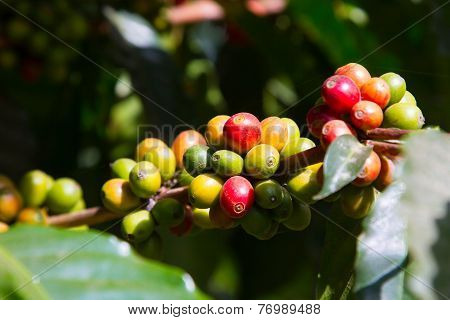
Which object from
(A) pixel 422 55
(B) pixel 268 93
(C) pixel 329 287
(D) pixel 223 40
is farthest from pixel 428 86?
(C) pixel 329 287

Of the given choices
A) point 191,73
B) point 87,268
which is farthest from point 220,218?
point 191,73

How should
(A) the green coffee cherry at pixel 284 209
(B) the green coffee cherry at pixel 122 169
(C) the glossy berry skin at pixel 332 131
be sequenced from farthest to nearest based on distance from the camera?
(B) the green coffee cherry at pixel 122 169, (A) the green coffee cherry at pixel 284 209, (C) the glossy berry skin at pixel 332 131

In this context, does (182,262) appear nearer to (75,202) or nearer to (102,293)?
(75,202)

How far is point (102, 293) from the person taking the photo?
1059mm

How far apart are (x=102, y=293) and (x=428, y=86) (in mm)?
1631

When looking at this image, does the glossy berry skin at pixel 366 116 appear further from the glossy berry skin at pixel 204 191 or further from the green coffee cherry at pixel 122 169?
the green coffee cherry at pixel 122 169

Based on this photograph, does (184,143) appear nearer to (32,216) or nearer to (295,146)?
(295,146)

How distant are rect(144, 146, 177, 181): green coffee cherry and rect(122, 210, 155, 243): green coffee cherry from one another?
0.09m

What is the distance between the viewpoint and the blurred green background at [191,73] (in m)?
2.40

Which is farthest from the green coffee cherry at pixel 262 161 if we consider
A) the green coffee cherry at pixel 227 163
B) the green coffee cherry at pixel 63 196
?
the green coffee cherry at pixel 63 196

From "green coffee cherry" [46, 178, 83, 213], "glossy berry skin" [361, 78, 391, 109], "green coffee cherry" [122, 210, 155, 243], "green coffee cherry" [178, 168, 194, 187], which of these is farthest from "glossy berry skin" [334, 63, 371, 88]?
"green coffee cherry" [46, 178, 83, 213]

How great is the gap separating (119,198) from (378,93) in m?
0.55

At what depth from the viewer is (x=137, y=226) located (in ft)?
4.40

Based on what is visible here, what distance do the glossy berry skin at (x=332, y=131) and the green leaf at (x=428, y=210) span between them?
0.52ft
